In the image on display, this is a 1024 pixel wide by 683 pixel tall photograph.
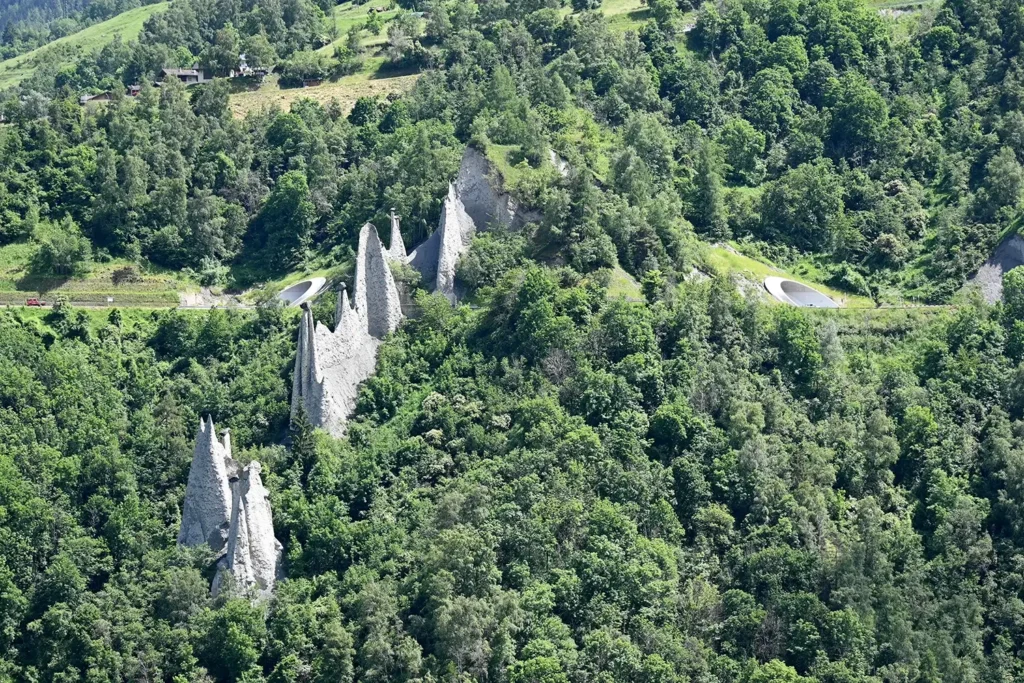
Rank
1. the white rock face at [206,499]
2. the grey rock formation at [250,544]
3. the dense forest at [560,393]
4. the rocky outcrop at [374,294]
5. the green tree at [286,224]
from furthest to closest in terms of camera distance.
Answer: the green tree at [286,224] < the rocky outcrop at [374,294] < the white rock face at [206,499] < the grey rock formation at [250,544] < the dense forest at [560,393]

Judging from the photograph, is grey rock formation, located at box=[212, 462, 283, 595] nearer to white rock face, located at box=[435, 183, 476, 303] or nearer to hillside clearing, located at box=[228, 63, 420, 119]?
white rock face, located at box=[435, 183, 476, 303]

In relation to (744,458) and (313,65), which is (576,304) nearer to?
(744,458)

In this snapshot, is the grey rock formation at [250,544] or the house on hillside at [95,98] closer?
the grey rock formation at [250,544]

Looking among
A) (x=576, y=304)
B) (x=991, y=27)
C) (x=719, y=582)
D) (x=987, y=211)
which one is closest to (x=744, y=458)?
(x=719, y=582)

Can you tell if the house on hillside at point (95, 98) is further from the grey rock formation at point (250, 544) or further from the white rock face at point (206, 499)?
the grey rock formation at point (250, 544)

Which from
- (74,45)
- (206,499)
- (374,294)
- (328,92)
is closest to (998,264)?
(374,294)

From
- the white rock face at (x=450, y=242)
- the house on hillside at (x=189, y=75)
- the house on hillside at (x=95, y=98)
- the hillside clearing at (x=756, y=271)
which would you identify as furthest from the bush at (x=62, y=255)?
the hillside clearing at (x=756, y=271)
